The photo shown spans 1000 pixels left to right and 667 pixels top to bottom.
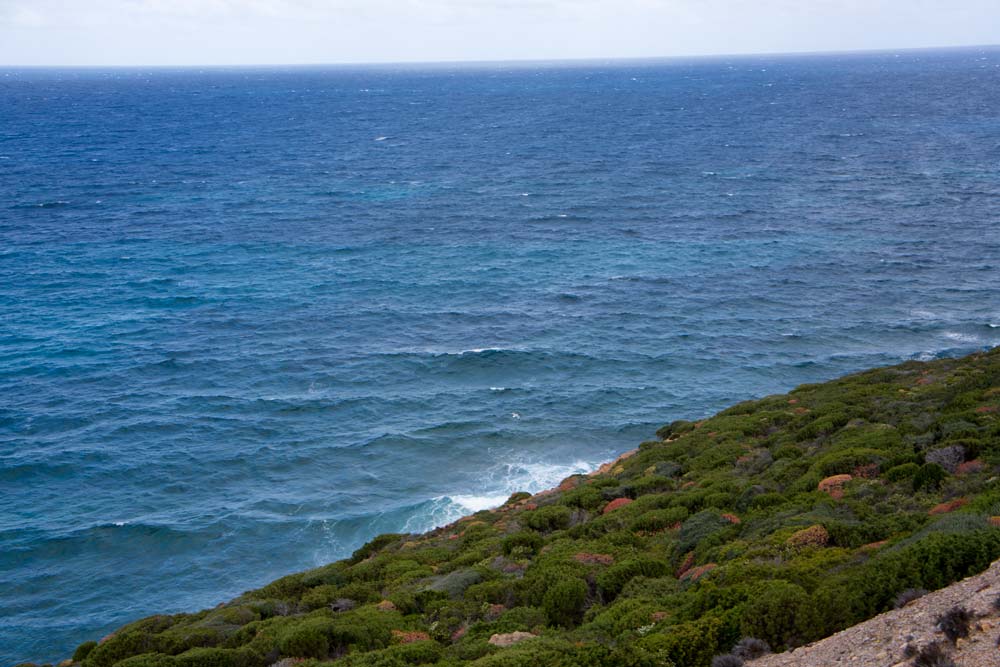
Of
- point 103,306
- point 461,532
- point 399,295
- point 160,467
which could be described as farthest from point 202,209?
point 461,532

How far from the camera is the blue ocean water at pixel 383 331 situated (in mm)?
44875

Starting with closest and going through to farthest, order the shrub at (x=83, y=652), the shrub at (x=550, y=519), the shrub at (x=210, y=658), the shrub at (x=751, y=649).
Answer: the shrub at (x=751, y=649) < the shrub at (x=210, y=658) < the shrub at (x=83, y=652) < the shrub at (x=550, y=519)

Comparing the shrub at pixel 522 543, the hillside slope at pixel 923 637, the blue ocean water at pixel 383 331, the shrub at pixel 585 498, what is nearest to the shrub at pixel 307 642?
the shrub at pixel 522 543

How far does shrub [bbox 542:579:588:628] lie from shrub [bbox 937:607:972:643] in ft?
30.0

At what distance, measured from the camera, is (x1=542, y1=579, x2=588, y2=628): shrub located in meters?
21.3

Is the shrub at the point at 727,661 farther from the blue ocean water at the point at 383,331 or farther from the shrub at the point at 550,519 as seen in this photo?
the blue ocean water at the point at 383,331

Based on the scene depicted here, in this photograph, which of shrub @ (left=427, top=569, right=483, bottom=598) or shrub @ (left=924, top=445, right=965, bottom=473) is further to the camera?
shrub @ (left=924, top=445, right=965, bottom=473)

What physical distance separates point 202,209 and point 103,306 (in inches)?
1464

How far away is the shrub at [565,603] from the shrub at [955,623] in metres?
9.14

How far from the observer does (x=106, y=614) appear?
37781 mm

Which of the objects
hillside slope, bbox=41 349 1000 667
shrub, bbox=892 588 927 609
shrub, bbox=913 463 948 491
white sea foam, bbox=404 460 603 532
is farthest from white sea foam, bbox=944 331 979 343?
shrub, bbox=892 588 927 609

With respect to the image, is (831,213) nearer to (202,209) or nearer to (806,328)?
(806,328)

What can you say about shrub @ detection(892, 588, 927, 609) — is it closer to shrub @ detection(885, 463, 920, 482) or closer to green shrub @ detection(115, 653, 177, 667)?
shrub @ detection(885, 463, 920, 482)

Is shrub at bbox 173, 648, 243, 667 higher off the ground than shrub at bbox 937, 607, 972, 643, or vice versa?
shrub at bbox 937, 607, 972, 643
